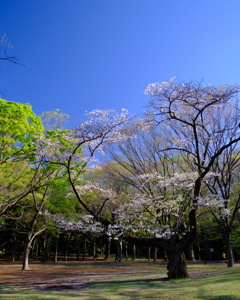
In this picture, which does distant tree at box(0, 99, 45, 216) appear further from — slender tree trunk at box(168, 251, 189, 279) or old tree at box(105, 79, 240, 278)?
slender tree trunk at box(168, 251, 189, 279)

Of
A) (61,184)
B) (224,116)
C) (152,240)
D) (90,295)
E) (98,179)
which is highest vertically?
(224,116)

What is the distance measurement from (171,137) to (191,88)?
272 inches

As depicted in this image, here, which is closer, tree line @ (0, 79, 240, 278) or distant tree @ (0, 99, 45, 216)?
tree line @ (0, 79, 240, 278)

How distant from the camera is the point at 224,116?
1482cm

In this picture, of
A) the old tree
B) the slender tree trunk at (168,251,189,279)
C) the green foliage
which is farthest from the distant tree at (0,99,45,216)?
the slender tree trunk at (168,251,189,279)

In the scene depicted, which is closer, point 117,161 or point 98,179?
point 117,161

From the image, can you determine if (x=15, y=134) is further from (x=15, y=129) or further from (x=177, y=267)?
(x=177, y=267)

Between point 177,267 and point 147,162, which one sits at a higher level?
point 147,162

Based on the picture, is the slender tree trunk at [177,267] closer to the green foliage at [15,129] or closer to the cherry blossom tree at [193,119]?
the cherry blossom tree at [193,119]

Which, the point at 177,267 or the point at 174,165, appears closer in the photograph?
the point at 177,267

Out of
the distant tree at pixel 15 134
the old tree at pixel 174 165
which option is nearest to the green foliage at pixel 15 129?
the distant tree at pixel 15 134

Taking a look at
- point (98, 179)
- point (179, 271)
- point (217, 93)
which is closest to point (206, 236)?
point (98, 179)

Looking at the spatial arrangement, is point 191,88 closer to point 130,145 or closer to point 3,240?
point 130,145

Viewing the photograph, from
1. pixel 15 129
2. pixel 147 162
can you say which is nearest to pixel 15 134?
pixel 15 129
